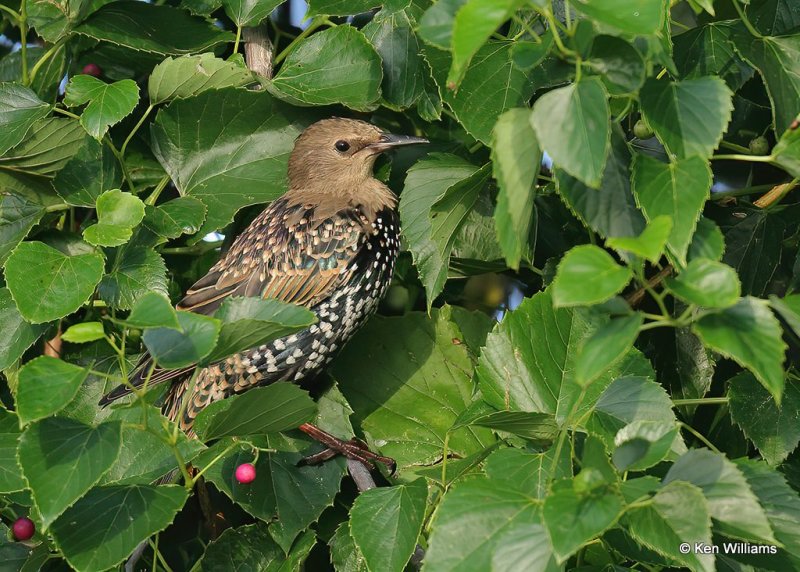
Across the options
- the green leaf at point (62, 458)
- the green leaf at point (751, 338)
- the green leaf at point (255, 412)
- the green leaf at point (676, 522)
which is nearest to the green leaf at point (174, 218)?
the green leaf at point (255, 412)

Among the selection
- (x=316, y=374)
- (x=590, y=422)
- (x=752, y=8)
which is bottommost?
(x=316, y=374)

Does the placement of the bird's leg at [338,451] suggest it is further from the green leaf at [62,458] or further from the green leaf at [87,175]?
the green leaf at [62,458]

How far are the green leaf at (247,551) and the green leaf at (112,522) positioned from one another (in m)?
0.72

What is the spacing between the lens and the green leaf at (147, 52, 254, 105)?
3.14 metres

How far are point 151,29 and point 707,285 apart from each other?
7.17 ft

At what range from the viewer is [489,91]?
2.57m

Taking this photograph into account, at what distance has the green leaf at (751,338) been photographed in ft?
5.51

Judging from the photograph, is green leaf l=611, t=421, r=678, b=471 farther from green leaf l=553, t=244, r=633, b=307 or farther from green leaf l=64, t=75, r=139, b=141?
green leaf l=64, t=75, r=139, b=141

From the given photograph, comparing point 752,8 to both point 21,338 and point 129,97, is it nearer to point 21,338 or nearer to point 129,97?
point 129,97

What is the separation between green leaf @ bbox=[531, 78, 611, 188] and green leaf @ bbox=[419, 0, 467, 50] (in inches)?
10.6

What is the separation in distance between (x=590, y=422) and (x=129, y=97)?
1545 mm

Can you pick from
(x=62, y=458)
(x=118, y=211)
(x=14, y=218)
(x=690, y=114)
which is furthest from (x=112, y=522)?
(x=690, y=114)

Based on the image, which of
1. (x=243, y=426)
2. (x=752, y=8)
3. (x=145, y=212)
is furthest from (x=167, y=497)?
(x=752, y=8)

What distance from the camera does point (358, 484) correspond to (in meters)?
3.02
